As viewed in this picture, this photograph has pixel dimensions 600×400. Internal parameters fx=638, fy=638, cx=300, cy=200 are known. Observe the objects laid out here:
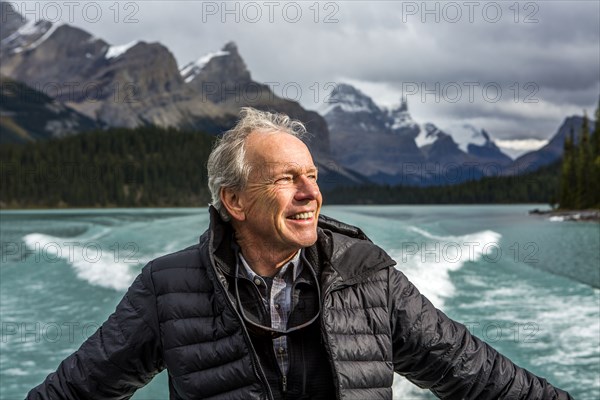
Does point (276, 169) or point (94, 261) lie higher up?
point (276, 169)

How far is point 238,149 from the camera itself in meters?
2.47

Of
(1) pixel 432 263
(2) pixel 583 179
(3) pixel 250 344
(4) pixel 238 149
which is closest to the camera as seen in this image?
(3) pixel 250 344

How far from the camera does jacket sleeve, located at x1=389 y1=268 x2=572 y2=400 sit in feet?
7.63

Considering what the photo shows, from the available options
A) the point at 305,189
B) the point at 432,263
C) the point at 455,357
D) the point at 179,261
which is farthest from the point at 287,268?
the point at 432,263

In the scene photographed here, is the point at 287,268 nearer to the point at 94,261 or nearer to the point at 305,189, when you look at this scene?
the point at 305,189

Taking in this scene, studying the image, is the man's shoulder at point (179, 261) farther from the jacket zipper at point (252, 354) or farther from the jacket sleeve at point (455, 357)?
the jacket sleeve at point (455, 357)

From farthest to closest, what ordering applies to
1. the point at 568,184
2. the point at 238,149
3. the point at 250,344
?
the point at 568,184
the point at 238,149
the point at 250,344

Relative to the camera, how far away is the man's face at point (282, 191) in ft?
7.76

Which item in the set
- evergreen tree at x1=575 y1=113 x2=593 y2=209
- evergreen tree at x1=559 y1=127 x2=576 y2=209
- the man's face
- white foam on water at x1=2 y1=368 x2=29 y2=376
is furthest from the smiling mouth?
evergreen tree at x1=559 y1=127 x2=576 y2=209

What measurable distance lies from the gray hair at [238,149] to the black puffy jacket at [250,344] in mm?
181

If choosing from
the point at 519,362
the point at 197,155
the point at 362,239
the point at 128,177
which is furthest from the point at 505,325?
the point at 197,155

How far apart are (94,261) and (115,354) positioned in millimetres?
19324

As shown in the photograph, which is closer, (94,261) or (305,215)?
(305,215)

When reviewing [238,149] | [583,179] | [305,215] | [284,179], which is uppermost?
[238,149]
